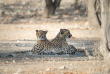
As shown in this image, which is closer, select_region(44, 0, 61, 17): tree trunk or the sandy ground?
the sandy ground

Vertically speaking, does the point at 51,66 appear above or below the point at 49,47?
below

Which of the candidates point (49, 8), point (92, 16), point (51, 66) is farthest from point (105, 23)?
point (49, 8)

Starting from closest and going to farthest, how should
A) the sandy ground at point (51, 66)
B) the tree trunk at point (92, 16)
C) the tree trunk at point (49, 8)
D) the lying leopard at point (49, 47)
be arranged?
the sandy ground at point (51, 66) → the lying leopard at point (49, 47) → the tree trunk at point (92, 16) → the tree trunk at point (49, 8)

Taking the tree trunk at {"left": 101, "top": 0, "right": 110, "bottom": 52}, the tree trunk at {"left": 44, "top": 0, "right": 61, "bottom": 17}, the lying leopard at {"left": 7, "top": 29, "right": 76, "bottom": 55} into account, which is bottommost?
the tree trunk at {"left": 44, "top": 0, "right": 61, "bottom": 17}

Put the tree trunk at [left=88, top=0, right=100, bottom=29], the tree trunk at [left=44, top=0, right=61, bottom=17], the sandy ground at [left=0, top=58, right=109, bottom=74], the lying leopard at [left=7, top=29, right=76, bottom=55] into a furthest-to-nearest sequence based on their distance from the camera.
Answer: the tree trunk at [left=44, top=0, right=61, bottom=17] → the tree trunk at [left=88, top=0, right=100, bottom=29] → the lying leopard at [left=7, top=29, right=76, bottom=55] → the sandy ground at [left=0, top=58, right=109, bottom=74]

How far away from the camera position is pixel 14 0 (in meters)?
35.1

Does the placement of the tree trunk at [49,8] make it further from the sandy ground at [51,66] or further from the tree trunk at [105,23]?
the tree trunk at [105,23]

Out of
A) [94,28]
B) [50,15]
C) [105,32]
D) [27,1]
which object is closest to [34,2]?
[27,1]

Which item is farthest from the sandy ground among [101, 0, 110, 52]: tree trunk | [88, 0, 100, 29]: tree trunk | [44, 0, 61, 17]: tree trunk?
[44, 0, 61, 17]: tree trunk

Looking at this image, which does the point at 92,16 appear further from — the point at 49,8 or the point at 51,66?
the point at 51,66

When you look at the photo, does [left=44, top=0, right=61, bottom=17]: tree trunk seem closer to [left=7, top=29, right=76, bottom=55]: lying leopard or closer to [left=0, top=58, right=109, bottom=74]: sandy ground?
[left=7, top=29, right=76, bottom=55]: lying leopard

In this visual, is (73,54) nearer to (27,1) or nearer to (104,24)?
(104,24)

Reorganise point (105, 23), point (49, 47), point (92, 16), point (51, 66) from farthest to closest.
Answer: point (92, 16)
point (49, 47)
point (51, 66)
point (105, 23)

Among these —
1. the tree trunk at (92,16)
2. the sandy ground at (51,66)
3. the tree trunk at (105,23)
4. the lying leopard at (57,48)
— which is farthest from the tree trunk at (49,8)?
the tree trunk at (105,23)
